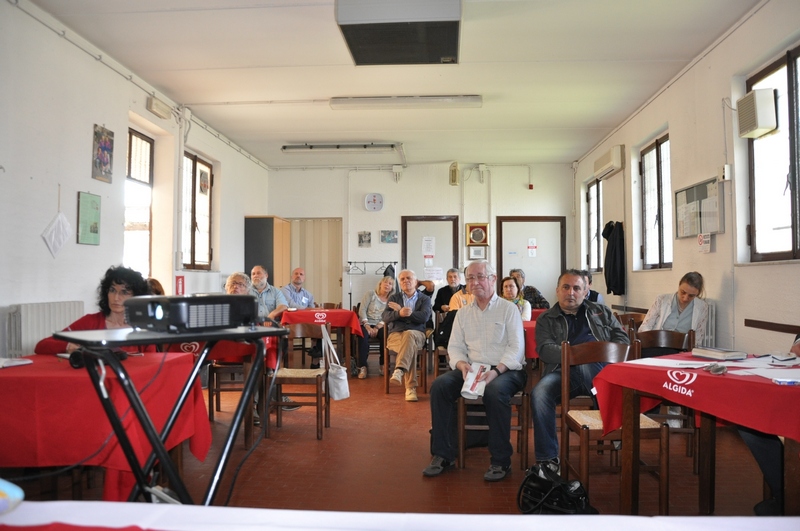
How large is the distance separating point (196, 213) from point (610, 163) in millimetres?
5465

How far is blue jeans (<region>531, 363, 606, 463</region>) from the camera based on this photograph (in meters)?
3.00

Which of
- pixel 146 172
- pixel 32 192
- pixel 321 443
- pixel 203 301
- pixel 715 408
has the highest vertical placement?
pixel 146 172

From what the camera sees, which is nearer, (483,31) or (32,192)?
(32,192)

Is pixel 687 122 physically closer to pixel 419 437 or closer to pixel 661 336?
pixel 661 336

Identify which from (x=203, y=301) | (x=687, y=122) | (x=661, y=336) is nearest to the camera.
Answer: (x=203, y=301)

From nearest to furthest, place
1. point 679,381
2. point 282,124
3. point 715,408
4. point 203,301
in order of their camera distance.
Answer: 1. point 203,301
2. point 715,408
3. point 679,381
4. point 282,124

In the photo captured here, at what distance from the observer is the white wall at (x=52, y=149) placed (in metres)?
4.02

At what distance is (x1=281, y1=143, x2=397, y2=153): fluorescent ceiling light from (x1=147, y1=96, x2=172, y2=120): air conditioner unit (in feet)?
8.19

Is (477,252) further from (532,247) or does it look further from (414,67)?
(414,67)

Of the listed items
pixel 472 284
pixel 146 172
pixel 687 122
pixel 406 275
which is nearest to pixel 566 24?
pixel 687 122

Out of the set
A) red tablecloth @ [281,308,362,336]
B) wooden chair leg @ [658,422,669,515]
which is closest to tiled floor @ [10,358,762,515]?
wooden chair leg @ [658,422,669,515]

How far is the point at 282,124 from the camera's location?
24.6 feet

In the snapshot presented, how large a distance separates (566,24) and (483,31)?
0.66 meters

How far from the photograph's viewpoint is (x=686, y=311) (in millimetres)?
4789
